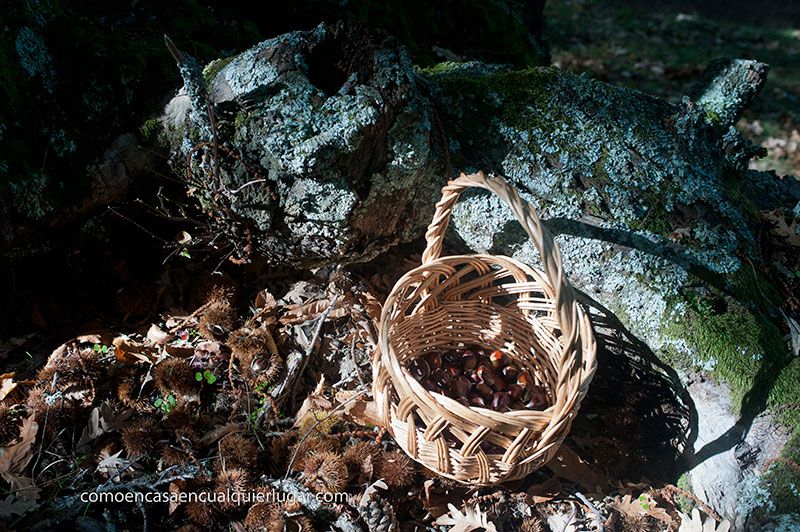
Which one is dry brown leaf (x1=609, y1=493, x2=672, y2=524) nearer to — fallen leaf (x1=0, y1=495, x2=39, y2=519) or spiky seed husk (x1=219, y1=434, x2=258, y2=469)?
spiky seed husk (x1=219, y1=434, x2=258, y2=469)

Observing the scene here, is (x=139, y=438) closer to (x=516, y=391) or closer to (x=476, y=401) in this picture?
(x=476, y=401)

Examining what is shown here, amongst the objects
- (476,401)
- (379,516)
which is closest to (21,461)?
(379,516)

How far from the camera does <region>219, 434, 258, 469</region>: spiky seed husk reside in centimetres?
254

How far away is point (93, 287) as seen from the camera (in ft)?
10.5

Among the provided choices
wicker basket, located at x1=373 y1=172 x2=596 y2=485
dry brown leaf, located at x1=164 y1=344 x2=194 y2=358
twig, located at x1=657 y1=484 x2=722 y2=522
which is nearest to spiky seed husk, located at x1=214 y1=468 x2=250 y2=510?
wicker basket, located at x1=373 y1=172 x2=596 y2=485

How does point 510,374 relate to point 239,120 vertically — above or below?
below

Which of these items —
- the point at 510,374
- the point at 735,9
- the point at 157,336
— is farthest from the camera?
the point at 735,9

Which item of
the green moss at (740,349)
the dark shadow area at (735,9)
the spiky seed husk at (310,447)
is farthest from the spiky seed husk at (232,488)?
the dark shadow area at (735,9)

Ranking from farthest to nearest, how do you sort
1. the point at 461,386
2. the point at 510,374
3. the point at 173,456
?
the point at 510,374, the point at 461,386, the point at 173,456

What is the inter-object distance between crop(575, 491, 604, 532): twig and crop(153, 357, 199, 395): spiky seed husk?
1.82m

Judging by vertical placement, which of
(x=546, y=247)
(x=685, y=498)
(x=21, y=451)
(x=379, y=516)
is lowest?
(x=685, y=498)

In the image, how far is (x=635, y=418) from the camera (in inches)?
113

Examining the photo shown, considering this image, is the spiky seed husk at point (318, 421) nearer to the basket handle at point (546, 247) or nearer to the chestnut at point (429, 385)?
the chestnut at point (429, 385)

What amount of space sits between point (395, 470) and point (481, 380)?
0.60 meters
